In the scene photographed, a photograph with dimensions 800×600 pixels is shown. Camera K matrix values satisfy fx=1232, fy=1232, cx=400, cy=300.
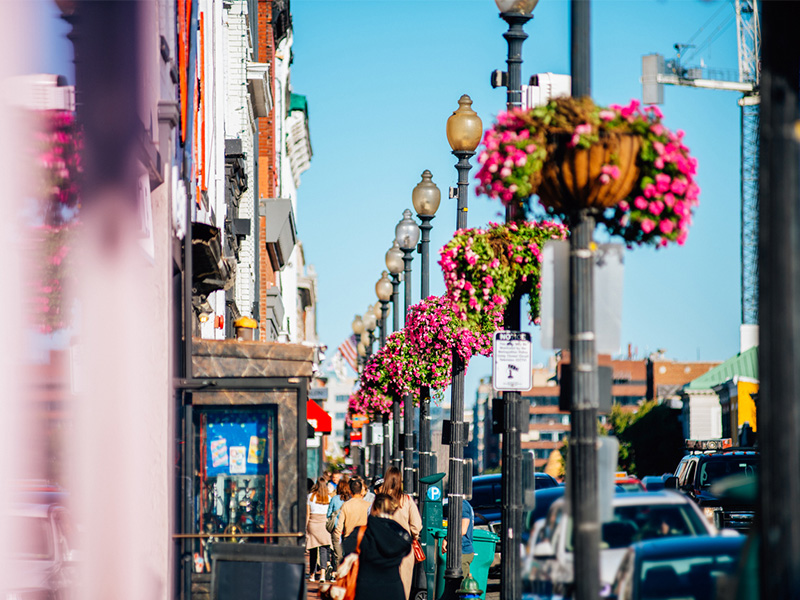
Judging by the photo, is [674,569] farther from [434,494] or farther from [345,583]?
[434,494]

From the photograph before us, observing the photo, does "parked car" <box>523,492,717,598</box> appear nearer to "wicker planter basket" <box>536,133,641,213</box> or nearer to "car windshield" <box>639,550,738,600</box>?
"car windshield" <box>639,550,738,600</box>

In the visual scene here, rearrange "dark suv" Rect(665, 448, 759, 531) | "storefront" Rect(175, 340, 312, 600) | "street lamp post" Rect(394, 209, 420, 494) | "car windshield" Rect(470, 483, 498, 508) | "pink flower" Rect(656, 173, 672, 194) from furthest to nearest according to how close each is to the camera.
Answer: "car windshield" Rect(470, 483, 498, 508), "dark suv" Rect(665, 448, 759, 531), "street lamp post" Rect(394, 209, 420, 494), "storefront" Rect(175, 340, 312, 600), "pink flower" Rect(656, 173, 672, 194)

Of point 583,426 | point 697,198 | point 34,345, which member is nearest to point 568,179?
point 697,198

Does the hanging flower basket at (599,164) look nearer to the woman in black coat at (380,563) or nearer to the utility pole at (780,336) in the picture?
the utility pole at (780,336)

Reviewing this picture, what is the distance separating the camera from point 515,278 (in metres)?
11.7

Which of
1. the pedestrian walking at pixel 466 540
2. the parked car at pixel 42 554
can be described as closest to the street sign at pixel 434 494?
the pedestrian walking at pixel 466 540

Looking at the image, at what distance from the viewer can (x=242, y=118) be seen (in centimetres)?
2841

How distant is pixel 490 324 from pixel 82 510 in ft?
18.6

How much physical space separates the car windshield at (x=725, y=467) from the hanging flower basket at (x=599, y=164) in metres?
17.5

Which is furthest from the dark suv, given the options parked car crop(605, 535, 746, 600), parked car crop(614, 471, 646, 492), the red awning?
parked car crop(605, 535, 746, 600)

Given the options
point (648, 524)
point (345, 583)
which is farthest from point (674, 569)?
point (345, 583)

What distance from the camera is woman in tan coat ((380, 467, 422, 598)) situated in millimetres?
11023

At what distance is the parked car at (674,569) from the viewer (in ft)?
24.9

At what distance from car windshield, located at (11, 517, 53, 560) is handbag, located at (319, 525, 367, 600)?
7.62 feet
